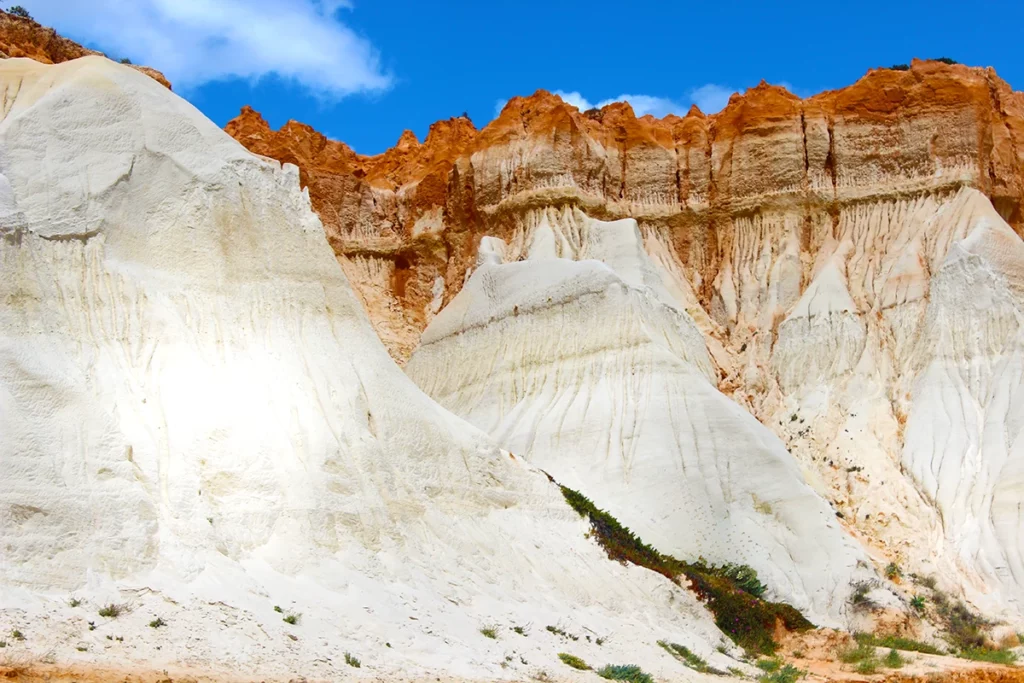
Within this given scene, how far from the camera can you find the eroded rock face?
38562mm

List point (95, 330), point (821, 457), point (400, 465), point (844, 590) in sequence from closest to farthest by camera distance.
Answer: point (95, 330) → point (400, 465) → point (844, 590) → point (821, 457)

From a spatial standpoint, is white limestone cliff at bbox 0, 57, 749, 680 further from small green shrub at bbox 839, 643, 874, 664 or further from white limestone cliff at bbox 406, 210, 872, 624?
white limestone cliff at bbox 406, 210, 872, 624

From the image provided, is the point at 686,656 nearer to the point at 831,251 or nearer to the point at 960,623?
the point at 960,623

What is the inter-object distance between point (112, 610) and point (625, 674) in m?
7.60

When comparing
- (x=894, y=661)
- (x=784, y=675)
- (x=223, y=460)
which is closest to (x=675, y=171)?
(x=894, y=661)

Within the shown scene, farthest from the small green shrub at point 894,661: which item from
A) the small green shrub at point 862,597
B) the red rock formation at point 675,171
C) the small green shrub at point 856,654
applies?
the red rock formation at point 675,171

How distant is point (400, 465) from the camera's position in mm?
24422

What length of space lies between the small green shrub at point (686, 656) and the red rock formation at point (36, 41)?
1993 cm

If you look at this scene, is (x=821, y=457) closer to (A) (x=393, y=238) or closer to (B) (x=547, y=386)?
(B) (x=547, y=386)

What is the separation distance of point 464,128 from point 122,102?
3699 centimetres

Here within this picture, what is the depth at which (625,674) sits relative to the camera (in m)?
20.6

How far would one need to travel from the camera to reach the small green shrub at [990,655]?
28.0 metres

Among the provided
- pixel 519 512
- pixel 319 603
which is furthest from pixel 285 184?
pixel 319 603

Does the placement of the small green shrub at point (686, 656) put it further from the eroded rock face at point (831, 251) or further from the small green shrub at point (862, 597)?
the eroded rock face at point (831, 251)
